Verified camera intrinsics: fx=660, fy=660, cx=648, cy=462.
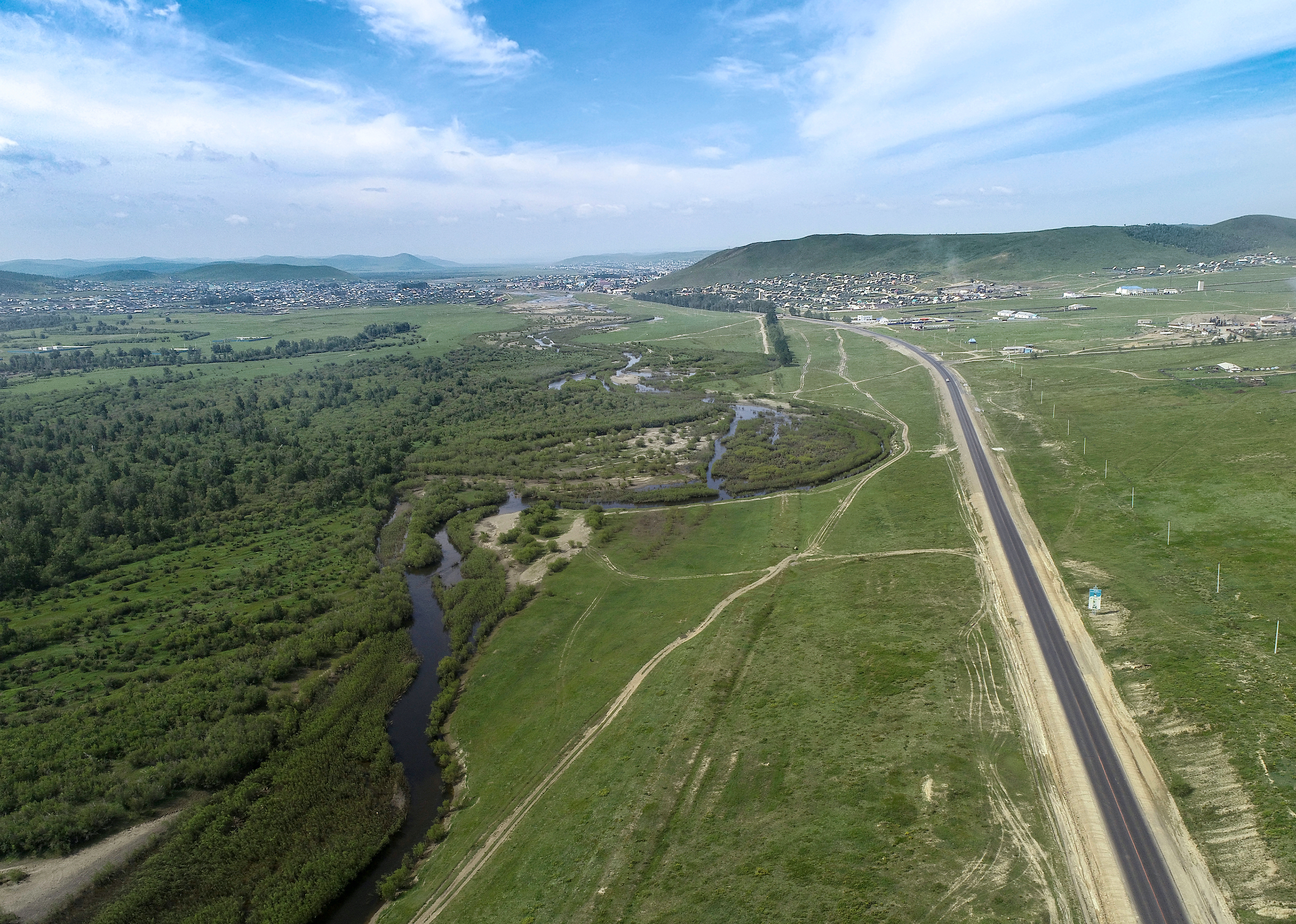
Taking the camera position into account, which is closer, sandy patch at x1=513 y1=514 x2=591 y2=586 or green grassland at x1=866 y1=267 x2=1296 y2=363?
sandy patch at x1=513 y1=514 x2=591 y2=586

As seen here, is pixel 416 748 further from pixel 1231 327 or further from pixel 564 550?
pixel 1231 327

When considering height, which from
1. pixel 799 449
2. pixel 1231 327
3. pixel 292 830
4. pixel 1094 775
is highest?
pixel 1231 327

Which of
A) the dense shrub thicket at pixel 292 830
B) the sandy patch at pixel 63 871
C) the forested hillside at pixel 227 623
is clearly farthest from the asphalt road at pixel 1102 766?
the sandy patch at pixel 63 871

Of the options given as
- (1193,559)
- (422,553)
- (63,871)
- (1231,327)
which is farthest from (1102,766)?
(1231,327)

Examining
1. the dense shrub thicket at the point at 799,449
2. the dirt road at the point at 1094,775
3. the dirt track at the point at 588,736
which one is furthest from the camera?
the dense shrub thicket at the point at 799,449

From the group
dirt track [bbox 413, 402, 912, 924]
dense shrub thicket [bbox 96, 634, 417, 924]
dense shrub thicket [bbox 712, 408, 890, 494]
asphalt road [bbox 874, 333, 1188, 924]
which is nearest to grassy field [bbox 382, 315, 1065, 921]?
dirt track [bbox 413, 402, 912, 924]

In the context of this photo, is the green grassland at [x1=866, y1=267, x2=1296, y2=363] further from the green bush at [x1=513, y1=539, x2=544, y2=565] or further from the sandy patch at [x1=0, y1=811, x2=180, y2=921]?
the sandy patch at [x1=0, y1=811, x2=180, y2=921]

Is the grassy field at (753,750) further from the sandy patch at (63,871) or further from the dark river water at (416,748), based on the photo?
the sandy patch at (63,871)
